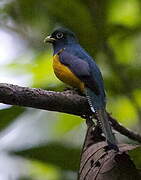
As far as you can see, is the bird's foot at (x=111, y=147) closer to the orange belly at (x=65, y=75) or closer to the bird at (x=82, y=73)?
the bird at (x=82, y=73)

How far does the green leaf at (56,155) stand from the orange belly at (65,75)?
45 centimetres

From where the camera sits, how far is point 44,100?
2.16 metres

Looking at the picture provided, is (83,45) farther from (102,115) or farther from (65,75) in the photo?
(102,115)

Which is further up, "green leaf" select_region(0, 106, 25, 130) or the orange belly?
the orange belly

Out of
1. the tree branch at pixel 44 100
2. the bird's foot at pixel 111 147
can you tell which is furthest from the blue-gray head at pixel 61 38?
the bird's foot at pixel 111 147

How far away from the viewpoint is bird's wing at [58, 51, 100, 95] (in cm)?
310

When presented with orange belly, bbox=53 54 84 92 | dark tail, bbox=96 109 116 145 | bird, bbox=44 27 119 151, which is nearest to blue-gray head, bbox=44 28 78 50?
bird, bbox=44 27 119 151

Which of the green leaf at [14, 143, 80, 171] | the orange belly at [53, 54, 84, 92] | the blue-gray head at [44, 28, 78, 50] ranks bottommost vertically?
the green leaf at [14, 143, 80, 171]

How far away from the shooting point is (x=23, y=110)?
109 inches

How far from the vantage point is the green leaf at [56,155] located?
9.14 feet

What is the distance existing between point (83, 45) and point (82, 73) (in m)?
0.17

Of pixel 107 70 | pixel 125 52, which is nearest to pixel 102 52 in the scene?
pixel 107 70

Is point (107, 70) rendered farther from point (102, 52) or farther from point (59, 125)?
point (59, 125)

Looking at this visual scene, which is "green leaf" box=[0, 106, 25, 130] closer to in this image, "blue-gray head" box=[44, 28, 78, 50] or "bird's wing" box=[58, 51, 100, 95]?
"bird's wing" box=[58, 51, 100, 95]
